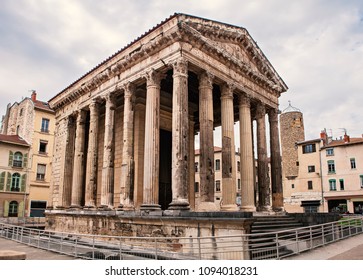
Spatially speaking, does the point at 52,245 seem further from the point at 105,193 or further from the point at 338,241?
the point at 338,241

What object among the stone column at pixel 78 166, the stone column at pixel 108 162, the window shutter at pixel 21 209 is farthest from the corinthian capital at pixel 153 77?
the window shutter at pixel 21 209

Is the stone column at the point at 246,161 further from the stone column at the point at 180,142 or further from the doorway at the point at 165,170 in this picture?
the doorway at the point at 165,170

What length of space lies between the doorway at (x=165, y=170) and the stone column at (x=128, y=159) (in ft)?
11.9

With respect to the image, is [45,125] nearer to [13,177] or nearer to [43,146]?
[43,146]

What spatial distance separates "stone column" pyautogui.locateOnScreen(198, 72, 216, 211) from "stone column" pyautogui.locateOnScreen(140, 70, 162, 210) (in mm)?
1804

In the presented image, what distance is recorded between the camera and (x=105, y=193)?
14914mm

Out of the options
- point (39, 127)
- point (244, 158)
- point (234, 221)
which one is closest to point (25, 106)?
point (39, 127)

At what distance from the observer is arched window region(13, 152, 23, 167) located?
3012 centimetres

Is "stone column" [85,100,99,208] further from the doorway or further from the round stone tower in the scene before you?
the round stone tower

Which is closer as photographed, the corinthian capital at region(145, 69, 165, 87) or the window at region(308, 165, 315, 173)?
the corinthian capital at region(145, 69, 165, 87)

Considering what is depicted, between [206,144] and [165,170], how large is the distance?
5.72 metres

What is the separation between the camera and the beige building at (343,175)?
101 feet

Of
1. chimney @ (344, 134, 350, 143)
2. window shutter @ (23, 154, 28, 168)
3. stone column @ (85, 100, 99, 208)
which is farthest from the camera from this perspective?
chimney @ (344, 134, 350, 143)

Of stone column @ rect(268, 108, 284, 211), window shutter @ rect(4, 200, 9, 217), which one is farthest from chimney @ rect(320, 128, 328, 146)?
window shutter @ rect(4, 200, 9, 217)
